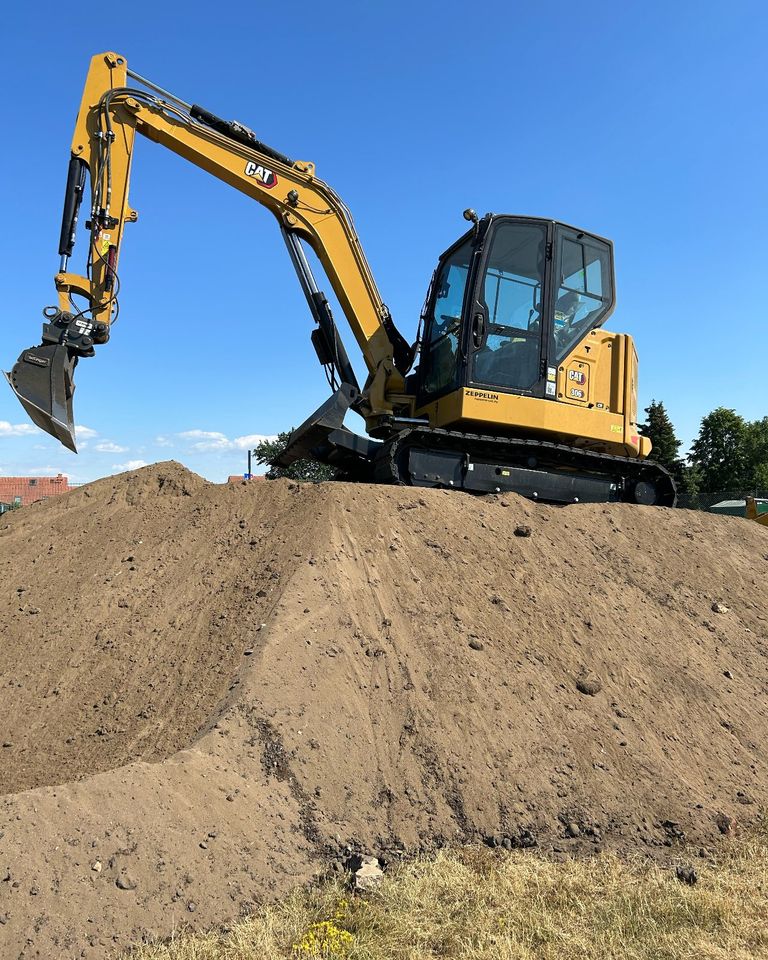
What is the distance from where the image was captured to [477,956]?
10.7 feet

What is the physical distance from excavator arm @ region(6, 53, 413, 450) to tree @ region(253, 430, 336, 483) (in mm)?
1533

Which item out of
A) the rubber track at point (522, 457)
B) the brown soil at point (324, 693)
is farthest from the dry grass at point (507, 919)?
the rubber track at point (522, 457)

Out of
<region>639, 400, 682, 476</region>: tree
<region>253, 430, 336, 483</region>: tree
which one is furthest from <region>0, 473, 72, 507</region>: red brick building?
<region>639, 400, 682, 476</region>: tree

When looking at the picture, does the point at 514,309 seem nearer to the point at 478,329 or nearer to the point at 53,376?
the point at 478,329

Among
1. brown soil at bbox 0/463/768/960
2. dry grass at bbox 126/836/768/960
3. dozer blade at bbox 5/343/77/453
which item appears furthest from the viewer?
dozer blade at bbox 5/343/77/453

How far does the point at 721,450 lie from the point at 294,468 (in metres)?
32.1

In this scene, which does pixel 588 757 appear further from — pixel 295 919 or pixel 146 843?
pixel 146 843

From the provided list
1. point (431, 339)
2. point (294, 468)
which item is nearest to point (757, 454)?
point (294, 468)

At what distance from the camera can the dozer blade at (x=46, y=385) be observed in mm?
7109

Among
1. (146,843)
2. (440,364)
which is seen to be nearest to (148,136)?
(440,364)

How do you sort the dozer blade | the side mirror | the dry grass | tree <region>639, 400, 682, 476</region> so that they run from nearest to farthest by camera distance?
the dry grass < the dozer blade < the side mirror < tree <region>639, 400, 682, 476</region>

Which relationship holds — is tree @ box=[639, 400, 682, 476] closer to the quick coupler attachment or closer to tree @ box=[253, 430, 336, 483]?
tree @ box=[253, 430, 336, 483]

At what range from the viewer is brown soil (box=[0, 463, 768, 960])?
12.2ft

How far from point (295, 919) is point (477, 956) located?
35.8 inches
